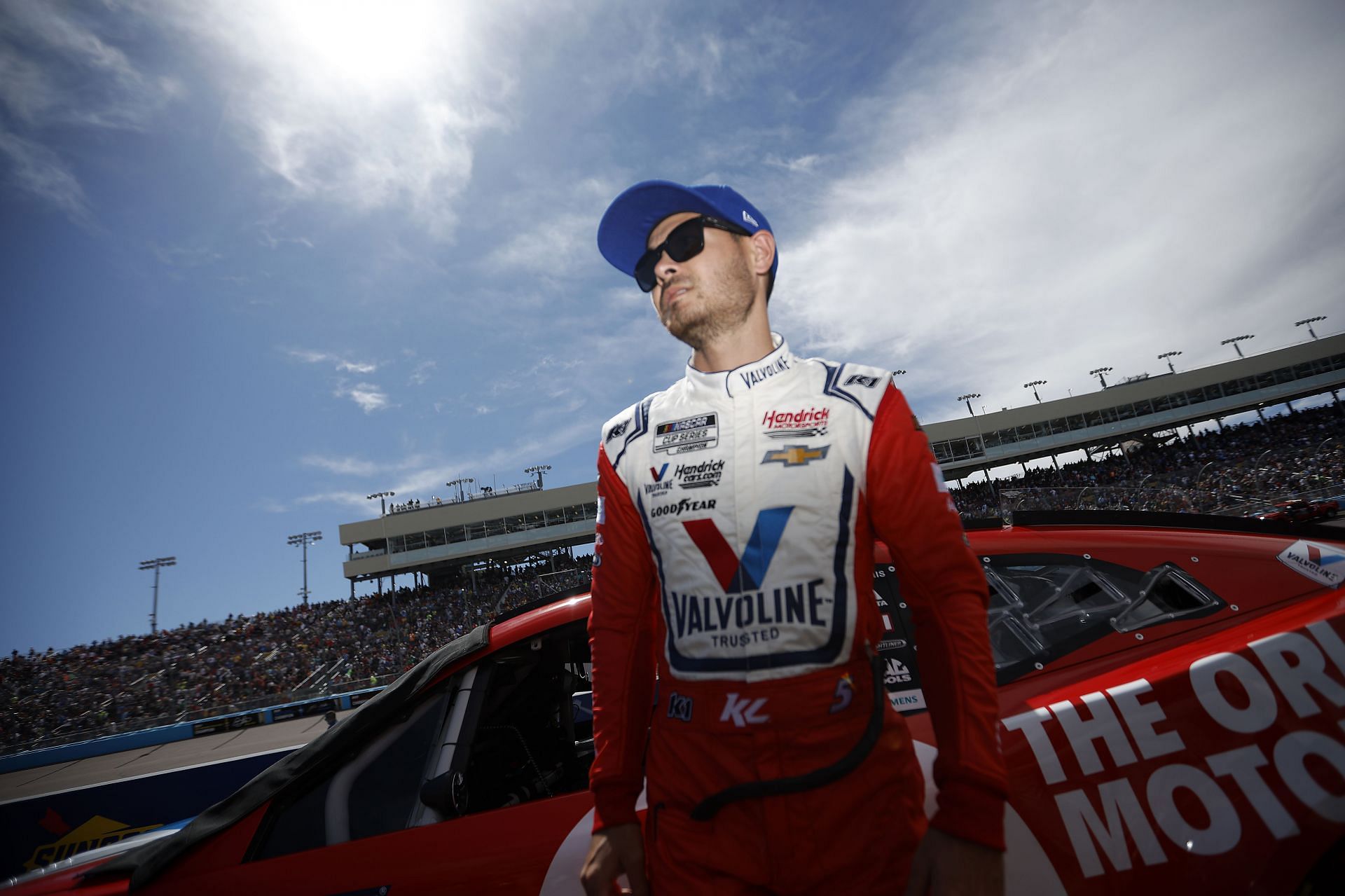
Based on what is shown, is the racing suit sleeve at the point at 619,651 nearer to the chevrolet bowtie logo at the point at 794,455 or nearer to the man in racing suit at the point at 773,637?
the man in racing suit at the point at 773,637

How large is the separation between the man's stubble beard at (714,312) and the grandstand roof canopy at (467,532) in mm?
33732

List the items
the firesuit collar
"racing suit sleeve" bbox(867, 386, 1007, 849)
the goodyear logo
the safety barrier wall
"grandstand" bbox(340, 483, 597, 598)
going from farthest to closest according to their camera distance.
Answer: "grandstand" bbox(340, 483, 597, 598) < the safety barrier wall < the goodyear logo < the firesuit collar < "racing suit sleeve" bbox(867, 386, 1007, 849)

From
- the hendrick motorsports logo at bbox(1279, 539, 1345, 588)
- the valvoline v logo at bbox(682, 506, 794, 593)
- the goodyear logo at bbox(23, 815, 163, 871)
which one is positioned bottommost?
the goodyear logo at bbox(23, 815, 163, 871)

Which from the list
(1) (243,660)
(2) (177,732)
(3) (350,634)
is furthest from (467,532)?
(2) (177,732)

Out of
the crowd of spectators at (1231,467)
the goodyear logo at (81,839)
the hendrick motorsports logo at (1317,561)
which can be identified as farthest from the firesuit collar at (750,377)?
the crowd of spectators at (1231,467)

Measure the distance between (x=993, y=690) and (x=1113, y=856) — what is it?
0.88 metres

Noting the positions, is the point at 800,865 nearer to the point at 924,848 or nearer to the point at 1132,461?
the point at 924,848

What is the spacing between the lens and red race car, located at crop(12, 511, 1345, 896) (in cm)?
148

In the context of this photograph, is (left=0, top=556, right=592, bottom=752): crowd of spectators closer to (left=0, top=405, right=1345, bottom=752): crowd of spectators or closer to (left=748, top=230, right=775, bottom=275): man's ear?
(left=0, top=405, right=1345, bottom=752): crowd of spectators

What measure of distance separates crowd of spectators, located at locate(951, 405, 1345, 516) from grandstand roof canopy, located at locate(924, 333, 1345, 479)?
152 centimetres

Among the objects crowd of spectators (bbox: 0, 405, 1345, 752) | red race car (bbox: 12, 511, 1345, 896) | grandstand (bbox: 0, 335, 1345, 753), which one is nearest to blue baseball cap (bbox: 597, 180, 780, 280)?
red race car (bbox: 12, 511, 1345, 896)

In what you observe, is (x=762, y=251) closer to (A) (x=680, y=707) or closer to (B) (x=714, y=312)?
(B) (x=714, y=312)

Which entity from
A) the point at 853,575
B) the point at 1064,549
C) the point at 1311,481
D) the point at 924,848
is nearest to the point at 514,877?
the point at 924,848

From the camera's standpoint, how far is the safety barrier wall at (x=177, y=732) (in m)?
16.6
